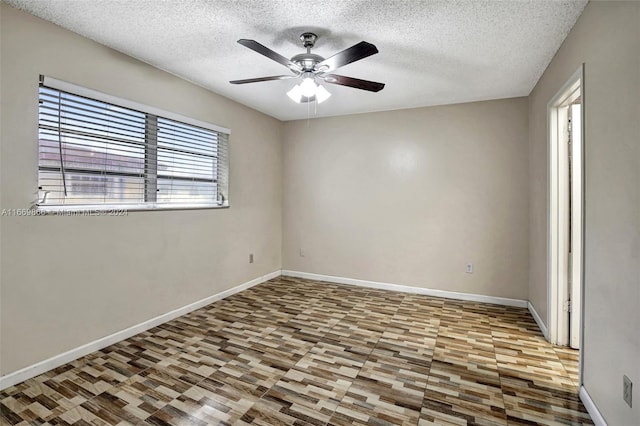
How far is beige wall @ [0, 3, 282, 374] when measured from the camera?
217cm

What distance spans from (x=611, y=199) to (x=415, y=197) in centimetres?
272

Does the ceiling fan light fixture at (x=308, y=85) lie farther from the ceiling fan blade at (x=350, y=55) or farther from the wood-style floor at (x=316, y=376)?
the wood-style floor at (x=316, y=376)

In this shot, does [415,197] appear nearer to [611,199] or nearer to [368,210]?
[368,210]

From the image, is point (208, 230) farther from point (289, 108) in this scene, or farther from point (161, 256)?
point (289, 108)

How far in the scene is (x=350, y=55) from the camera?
6.99ft

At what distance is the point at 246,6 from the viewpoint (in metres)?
2.10

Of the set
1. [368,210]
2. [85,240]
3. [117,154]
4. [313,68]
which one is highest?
[313,68]

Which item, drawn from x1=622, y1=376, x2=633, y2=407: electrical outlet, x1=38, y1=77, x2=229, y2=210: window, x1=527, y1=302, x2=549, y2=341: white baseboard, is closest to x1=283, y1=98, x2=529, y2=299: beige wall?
x1=527, y1=302, x2=549, y2=341: white baseboard

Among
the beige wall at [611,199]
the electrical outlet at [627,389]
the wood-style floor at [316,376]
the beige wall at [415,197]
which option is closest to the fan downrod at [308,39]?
the beige wall at [611,199]

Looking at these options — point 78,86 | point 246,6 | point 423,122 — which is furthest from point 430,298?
point 78,86

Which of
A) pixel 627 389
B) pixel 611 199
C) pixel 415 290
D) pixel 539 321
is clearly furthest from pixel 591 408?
pixel 415 290

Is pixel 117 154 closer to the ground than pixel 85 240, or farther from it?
farther from it

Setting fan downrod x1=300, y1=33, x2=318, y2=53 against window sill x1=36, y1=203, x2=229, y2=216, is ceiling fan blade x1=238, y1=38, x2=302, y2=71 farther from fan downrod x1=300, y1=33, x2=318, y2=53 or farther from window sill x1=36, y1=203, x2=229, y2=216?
window sill x1=36, y1=203, x2=229, y2=216

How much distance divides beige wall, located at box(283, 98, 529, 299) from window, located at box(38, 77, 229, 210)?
1.65 m
